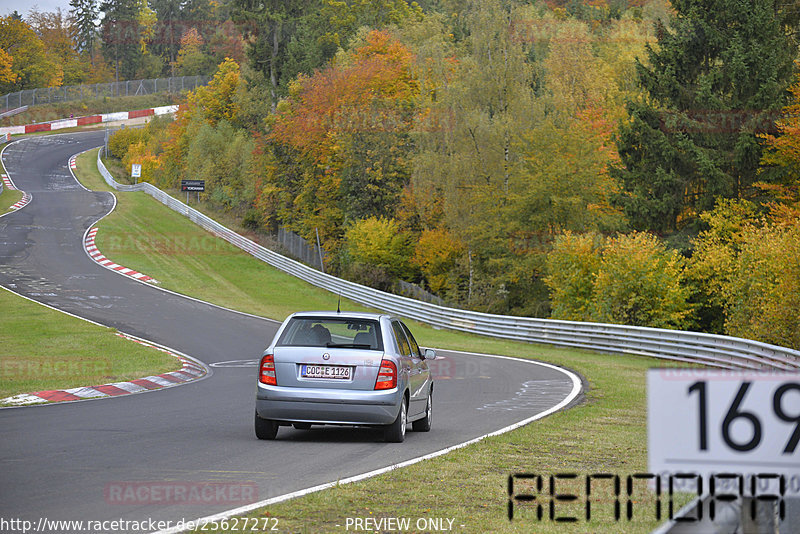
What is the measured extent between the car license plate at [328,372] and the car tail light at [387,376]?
39 centimetres

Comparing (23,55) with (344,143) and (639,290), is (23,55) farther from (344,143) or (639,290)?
(639,290)

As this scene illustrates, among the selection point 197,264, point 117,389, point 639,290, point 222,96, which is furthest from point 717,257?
point 222,96

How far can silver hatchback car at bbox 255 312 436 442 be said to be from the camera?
11.3 metres

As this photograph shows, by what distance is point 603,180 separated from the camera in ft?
175

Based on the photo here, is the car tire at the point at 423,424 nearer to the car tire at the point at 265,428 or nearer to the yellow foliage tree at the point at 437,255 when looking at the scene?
the car tire at the point at 265,428

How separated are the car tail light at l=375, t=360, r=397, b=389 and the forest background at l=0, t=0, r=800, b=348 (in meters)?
22.5

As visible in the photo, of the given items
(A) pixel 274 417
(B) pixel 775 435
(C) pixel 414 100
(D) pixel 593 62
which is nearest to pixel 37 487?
(A) pixel 274 417

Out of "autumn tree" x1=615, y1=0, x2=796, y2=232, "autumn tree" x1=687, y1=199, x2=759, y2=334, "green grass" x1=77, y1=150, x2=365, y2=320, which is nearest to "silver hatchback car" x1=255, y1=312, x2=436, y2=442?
"autumn tree" x1=687, y1=199, x2=759, y2=334

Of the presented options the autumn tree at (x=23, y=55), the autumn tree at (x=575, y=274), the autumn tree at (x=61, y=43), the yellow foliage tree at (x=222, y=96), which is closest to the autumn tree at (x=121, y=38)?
the autumn tree at (x=61, y=43)

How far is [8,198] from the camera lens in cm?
6862

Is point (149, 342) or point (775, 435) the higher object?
point (775, 435)

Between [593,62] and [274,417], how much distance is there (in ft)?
225

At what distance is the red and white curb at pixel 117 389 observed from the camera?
15.5m

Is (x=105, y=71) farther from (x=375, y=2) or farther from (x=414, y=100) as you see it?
(x=414, y=100)
